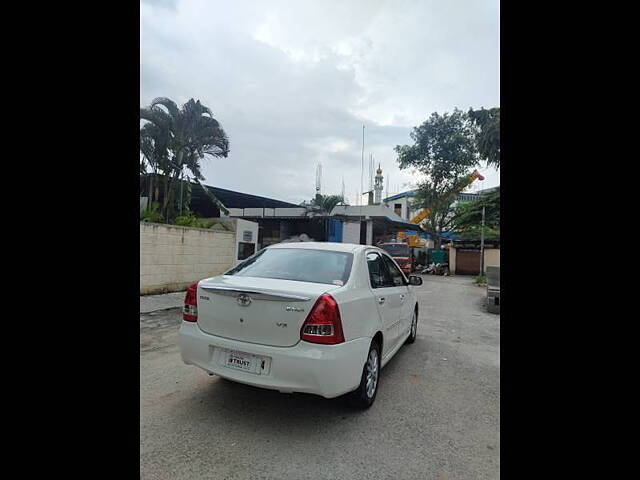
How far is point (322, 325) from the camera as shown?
2.63 meters

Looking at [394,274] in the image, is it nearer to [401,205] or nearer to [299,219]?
[299,219]

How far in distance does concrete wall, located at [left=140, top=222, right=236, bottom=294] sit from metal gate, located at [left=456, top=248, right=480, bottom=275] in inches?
599

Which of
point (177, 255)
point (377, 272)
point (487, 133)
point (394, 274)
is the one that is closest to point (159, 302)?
point (177, 255)

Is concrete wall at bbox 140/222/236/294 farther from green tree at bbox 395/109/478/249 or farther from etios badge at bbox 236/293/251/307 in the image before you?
green tree at bbox 395/109/478/249

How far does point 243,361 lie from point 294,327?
485 millimetres

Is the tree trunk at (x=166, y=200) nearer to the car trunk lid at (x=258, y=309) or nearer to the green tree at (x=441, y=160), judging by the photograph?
the car trunk lid at (x=258, y=309)

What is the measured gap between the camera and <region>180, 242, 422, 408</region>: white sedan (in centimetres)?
260

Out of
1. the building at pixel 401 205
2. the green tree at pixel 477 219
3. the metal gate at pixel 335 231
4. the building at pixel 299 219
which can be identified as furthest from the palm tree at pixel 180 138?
the building at pixel 401 205

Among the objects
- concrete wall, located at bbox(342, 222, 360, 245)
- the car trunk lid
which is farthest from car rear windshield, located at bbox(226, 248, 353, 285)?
concrete wall, located at bbox(342, 222, 360, 245)

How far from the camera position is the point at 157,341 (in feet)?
17.0

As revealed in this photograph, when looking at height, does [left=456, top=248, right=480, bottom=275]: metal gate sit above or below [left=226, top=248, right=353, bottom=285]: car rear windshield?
Answer: below

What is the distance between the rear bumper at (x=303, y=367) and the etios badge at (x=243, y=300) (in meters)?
0.29
